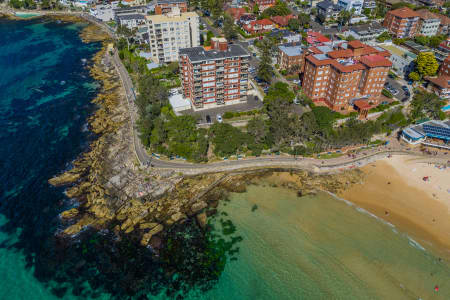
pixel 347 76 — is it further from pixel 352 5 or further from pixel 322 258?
pixel 352 5

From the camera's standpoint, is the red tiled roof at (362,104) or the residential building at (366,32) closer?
the red tiled roof at (362,104)

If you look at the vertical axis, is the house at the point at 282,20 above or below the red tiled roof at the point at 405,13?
below

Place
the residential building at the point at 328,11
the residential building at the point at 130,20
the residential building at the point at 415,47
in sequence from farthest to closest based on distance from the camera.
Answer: the residential building at the point at 328,11
the residential building at the point at 130,20
the residential building at the point at 415,47

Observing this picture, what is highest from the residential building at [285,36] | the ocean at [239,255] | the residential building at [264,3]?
the residential building at [264,3]

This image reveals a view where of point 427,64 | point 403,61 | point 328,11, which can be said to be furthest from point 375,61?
point 328,11

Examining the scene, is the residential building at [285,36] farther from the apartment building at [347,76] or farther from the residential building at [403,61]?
the residential building at [403,61]

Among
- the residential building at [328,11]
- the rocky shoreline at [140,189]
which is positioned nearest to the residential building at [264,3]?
the residential building at [328,11]
